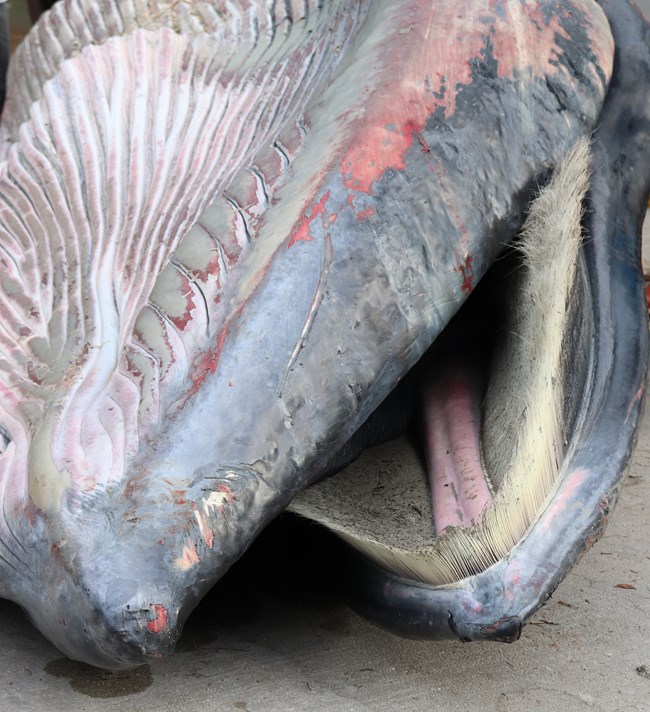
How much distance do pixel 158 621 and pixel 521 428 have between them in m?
0.45

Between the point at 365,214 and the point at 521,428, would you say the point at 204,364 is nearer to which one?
the point at 365,214

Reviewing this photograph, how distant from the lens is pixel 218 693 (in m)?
1.10

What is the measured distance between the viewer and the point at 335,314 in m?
1.07

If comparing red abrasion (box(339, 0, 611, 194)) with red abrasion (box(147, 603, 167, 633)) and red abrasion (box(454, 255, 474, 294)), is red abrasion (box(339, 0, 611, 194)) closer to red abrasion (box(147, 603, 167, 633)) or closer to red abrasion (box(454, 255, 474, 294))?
red abrasion (box(454, 255, 474, 294))

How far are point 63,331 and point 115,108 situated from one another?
0.45m

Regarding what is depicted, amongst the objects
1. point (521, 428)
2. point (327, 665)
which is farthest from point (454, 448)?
point (327, 665)

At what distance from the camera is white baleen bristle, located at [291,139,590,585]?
1.06 meters

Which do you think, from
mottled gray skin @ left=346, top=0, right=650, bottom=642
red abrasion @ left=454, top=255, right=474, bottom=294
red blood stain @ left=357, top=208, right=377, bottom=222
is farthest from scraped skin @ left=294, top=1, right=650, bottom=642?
red blood stain @ left=357, top=208, right=377, bottom=222

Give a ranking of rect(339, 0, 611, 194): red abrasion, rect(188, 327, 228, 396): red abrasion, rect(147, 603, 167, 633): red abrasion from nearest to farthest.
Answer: rect(147, 603, 167, 633): red abrasion
rect(188, 327, 228, 396): red abrasion
rect(339, 0, 611, 194): red abrasion

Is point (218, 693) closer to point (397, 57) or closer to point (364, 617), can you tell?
point (364, 617)

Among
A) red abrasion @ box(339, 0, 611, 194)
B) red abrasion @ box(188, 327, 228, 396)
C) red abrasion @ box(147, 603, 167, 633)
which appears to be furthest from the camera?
red abrasion @ box(339, 0, 611, 194)

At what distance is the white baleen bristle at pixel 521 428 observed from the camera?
1.06 metres

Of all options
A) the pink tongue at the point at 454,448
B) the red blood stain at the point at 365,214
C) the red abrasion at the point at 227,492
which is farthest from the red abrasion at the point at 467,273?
the red abrasion at the point at 227,492

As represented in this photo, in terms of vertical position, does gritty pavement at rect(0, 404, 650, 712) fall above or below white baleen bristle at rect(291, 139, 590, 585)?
below
